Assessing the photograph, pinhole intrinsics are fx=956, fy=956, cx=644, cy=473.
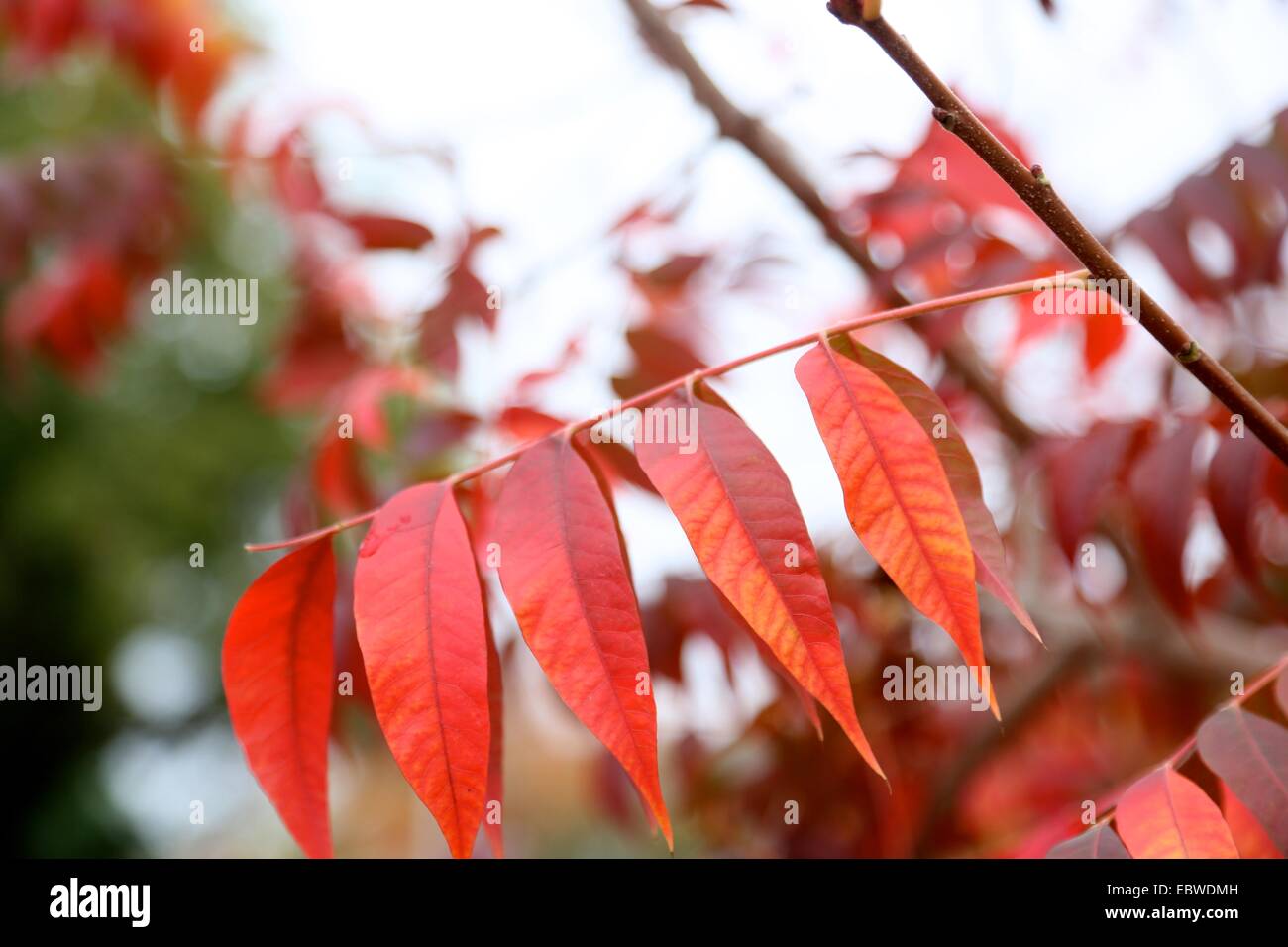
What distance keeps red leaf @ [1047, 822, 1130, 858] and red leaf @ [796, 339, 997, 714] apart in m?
0.22

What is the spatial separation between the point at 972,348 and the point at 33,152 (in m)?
2.24

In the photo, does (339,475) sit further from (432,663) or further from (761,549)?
(761,549)

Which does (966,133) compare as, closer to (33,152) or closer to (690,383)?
(690,383)

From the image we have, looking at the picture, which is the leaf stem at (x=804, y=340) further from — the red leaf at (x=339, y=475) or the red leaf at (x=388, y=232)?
the red leaf at (x=388, y=232)

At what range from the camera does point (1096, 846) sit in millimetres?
721

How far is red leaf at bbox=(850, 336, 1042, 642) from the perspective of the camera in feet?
2.30

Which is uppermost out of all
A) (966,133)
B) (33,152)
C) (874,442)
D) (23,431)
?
(23,431)

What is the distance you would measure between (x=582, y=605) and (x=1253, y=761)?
A: 1.70 ft

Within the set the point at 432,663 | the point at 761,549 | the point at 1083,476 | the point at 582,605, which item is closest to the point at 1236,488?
the point at 1083,476

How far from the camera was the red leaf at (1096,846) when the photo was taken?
714 millimetres

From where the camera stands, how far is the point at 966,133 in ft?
2.10

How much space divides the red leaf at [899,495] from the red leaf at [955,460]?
0.04 m

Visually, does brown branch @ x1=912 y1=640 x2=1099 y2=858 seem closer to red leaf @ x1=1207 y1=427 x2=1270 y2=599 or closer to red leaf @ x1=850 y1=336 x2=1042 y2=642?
red leaf @ x1=1207 y1=427 x2=1270 y2=599
